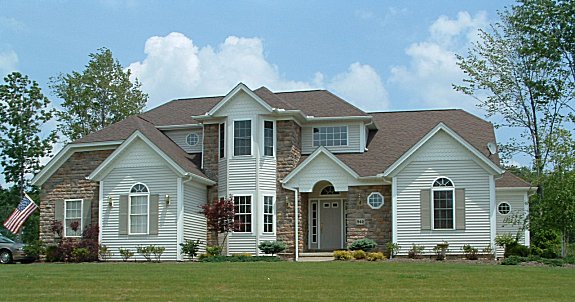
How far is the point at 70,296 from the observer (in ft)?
53.5

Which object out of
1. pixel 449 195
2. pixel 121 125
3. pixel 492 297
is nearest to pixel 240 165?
pixel 121 125

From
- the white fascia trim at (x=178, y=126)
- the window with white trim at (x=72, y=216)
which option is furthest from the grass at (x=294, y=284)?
the white fascia trim at (x=178, y=126)

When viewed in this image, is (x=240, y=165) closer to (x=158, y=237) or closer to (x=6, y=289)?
(x=158, y=237)

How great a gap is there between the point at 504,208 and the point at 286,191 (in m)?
9.55

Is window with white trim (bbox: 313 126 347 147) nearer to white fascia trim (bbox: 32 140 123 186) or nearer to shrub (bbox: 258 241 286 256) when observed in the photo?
shrub (bbox: 258 241 286 256)

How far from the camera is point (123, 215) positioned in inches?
1219

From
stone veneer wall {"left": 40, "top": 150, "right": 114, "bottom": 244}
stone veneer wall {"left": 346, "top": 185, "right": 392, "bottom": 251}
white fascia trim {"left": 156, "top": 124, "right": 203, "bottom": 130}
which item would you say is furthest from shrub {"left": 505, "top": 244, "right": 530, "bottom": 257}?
stone veneer wall {"left": 40, "top": 150, "right": 114, "bottom": 244}

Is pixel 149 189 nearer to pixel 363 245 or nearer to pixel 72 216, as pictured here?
pixel 72 216

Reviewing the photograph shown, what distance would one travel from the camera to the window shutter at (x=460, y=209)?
28.9 metres

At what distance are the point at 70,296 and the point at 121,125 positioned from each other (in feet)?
59.5

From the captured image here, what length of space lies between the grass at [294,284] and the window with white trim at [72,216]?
1070 centimetres

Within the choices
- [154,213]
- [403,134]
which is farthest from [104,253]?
[403,134]

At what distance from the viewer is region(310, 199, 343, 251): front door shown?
108 ft

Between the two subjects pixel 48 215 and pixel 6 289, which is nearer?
pixel 6 289
